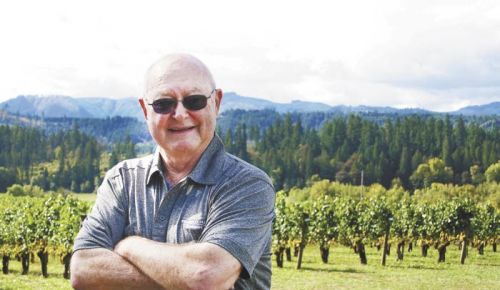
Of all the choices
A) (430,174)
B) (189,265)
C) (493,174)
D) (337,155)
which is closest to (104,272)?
(189,265)

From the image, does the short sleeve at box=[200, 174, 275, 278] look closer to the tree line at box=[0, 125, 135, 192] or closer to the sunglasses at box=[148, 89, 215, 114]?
the sunglasses at box=[148, 89, 215, 114]

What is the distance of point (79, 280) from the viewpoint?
9.82 ft

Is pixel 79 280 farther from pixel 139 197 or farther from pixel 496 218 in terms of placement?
pixel 496 218

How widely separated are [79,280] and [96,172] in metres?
137

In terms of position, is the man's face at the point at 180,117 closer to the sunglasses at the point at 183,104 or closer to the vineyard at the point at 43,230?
the sunglasses at the point at 183,104

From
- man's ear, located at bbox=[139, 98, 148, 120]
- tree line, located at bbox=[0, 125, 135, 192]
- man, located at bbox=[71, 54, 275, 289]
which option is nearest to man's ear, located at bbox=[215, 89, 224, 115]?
man, located at bbox=[71, 54, 275, 289]

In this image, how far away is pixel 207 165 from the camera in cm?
304

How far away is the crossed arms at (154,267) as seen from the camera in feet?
9.13

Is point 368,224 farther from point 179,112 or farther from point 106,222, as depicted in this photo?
point 179,112

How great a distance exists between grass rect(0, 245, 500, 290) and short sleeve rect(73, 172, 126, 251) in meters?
21.9

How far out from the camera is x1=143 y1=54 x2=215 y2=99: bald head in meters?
2.91

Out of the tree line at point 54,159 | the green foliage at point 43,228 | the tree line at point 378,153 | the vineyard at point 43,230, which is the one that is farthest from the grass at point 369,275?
the tree line at point 54,159

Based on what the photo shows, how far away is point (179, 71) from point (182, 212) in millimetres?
601

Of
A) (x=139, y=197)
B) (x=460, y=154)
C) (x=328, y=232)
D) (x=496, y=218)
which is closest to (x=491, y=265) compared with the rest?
(x=496, y=218)
